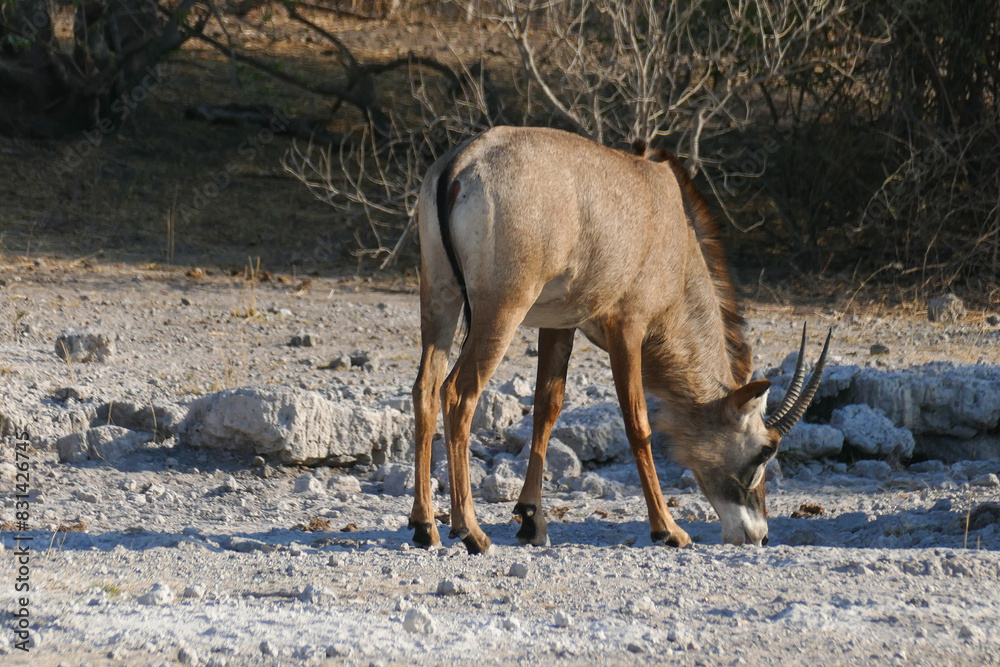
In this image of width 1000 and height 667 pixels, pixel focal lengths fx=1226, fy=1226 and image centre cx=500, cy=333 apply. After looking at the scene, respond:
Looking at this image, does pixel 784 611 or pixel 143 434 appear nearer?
pixel 784 611

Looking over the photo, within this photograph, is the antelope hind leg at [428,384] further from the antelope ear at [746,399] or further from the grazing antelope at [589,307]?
the antelope ear at [746,399]

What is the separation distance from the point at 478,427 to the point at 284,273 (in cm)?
564

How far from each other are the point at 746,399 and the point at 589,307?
1035 millimetres

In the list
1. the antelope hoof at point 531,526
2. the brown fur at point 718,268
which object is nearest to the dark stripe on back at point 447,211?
the antelope hoof at point 531,526

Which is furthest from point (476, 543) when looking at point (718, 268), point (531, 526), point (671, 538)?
point (718, 268)

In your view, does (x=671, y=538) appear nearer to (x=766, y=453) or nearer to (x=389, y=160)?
(x=766, y=453)

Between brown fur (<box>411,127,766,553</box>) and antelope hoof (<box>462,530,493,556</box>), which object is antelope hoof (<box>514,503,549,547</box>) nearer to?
brown fur (<box>411,127,766,553</box>)

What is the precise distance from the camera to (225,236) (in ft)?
47.3

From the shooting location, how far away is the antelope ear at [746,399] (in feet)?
20.9

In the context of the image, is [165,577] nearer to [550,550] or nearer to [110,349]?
[550,550]

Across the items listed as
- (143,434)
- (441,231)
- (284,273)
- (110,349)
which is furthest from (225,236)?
(441,231)

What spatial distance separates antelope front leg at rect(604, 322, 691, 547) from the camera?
6203 mm

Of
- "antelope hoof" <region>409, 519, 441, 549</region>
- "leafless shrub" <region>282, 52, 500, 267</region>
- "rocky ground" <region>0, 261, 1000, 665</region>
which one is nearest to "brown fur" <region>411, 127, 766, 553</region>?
"antelope hoof" <region>409, 519, 441, 549</region>

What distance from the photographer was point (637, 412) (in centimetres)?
625
